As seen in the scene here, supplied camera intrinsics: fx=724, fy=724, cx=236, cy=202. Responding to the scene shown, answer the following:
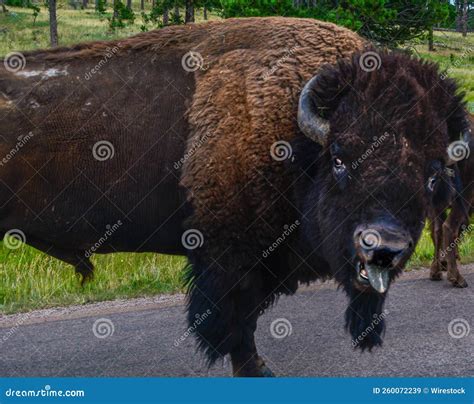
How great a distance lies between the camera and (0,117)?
4805 millimetres

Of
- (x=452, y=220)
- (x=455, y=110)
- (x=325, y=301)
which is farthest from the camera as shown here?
(x=452, y=220)

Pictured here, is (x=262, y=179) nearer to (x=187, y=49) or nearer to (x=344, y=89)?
(x=344, y=89)

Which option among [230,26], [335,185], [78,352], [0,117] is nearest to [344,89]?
[335,185]

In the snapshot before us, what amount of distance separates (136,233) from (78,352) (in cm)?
Result: 115

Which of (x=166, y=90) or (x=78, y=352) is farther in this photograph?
(x=78, y=352)

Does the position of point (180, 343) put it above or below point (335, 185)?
below
